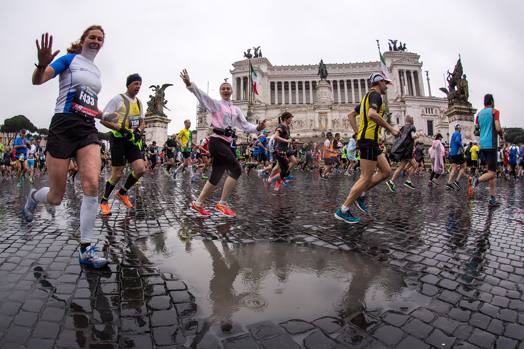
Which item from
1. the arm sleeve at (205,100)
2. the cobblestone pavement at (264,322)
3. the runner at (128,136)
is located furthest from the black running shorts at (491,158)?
the runner at (128,136)

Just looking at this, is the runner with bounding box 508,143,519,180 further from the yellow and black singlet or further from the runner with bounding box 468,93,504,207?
the yellow and black singlet

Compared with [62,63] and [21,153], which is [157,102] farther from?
[62,63]

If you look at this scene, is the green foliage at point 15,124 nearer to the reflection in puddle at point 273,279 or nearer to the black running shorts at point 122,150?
the black running shorts at point 122,150

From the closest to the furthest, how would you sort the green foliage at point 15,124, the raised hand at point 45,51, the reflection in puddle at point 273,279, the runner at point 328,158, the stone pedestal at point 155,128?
the reflection in puddle at point 273,279 → the raised hand at point 45,51 → the runner at point 328,158 → the stone pedestal at point 155,128 → the green foliage at point 15,124

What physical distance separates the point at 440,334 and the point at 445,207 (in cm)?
509

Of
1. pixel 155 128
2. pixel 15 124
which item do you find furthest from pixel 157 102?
pixel 15 124

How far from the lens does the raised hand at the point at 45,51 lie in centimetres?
265

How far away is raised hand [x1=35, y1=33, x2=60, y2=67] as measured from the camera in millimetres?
2654

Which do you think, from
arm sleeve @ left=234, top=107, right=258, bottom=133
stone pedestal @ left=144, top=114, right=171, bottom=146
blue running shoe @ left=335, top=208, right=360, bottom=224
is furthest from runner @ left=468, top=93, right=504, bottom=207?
stone pedestal @ left=144, top=114, right=171, bottom=146

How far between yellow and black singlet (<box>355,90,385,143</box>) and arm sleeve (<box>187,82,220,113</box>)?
A: 7.00 ft

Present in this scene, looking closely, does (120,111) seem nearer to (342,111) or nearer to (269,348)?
(269,348)

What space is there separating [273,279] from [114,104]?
3.78m

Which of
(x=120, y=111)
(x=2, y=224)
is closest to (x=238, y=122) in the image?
(x=120, y=111)

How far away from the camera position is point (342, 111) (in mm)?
50750
